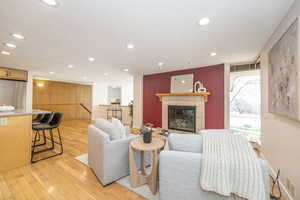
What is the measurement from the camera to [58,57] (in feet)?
10.2

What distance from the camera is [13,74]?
413 cm

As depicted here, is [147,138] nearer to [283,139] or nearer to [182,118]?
[283,139]

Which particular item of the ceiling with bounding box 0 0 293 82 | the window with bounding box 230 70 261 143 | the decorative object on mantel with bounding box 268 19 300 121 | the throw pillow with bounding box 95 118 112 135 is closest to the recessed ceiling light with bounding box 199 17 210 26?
the ceiling with bounding box 0 0 293 82

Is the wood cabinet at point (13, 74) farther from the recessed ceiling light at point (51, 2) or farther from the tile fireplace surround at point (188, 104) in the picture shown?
the tile fireplace surround at point (188, 104)

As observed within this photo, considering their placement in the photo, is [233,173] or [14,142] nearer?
[233,173]

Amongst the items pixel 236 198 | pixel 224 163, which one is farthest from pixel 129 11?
pixel 236 198

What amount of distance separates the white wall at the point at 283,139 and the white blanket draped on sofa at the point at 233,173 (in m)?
0.86

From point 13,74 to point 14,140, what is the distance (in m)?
3.36

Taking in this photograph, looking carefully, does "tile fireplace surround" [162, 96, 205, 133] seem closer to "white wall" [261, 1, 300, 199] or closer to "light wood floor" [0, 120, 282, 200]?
"white wall" [261, 1, 300, 199]

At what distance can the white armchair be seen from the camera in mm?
1729

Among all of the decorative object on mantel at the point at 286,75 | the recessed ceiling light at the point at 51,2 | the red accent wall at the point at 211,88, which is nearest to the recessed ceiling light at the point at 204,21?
the decorative object on mantel at the point at 286,75

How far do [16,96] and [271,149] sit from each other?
745 centimetres

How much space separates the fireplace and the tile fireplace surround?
0.11m

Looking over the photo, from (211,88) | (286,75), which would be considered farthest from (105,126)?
(211,88)
